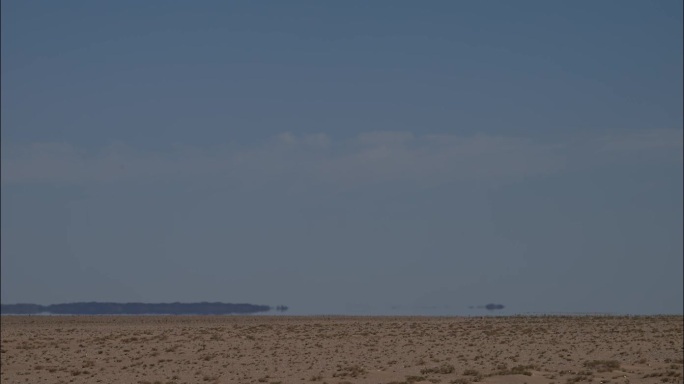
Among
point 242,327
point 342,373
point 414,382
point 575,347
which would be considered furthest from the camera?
point 242,327

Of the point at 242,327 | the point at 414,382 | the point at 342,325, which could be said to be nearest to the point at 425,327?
the point at 342,325

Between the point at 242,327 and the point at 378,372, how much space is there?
1286 inches

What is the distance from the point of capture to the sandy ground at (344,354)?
46.2 metres

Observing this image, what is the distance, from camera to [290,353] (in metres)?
56.6

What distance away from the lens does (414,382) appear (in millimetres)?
43188

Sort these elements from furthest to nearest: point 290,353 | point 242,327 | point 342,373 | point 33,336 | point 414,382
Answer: point 242,327
point 33,336
point 290,353
point 342,373
point 414,382

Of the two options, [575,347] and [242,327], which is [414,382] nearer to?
[575,347]

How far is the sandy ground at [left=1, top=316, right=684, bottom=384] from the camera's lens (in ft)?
151

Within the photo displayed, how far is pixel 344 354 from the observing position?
5594 cm

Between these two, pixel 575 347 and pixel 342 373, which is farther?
pixel 575 347

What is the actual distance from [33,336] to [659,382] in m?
44.0

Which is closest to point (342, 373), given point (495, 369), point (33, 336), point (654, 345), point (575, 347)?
point (495, 369)

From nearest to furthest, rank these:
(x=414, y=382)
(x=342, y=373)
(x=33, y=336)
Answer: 1. (x=414, y=382)
2. (x=342, y=373)
3. (x=33, y=336)

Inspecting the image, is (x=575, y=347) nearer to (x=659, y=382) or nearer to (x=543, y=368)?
(x=543, y=368)
